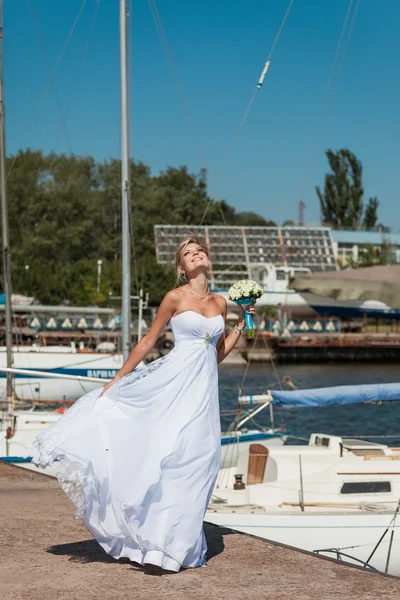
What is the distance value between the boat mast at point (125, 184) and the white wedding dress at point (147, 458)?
43.3 ft

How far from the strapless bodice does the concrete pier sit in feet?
4.24

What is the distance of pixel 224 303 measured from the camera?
20.7ft

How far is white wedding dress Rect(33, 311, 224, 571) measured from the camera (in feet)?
18.3

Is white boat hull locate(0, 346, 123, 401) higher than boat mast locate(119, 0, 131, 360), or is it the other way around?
boat mast locate(119, 0, 131, 360)

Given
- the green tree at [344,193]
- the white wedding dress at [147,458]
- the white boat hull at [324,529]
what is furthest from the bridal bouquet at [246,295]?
the green tree at [344,193]

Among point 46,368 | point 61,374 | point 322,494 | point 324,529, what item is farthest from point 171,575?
point 46,368

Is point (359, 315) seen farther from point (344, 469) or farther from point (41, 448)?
point (41, 448)

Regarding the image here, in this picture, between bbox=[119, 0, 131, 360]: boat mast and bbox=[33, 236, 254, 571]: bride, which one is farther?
bbox=[119, 0, 131, 360]: boat mast

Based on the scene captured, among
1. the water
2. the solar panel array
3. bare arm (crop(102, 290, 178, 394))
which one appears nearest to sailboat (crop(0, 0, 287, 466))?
the water

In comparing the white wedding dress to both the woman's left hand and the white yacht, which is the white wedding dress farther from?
the white yacht

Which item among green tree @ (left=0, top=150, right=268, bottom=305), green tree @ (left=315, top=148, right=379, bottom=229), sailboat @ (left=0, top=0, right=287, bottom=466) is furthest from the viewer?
green tree @ (left=315, top=148, right=379, bottom=229)

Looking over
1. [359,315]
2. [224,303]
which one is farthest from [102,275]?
[224,303]

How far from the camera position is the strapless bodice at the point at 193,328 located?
6012 millimetres

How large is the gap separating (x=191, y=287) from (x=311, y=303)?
154ft
